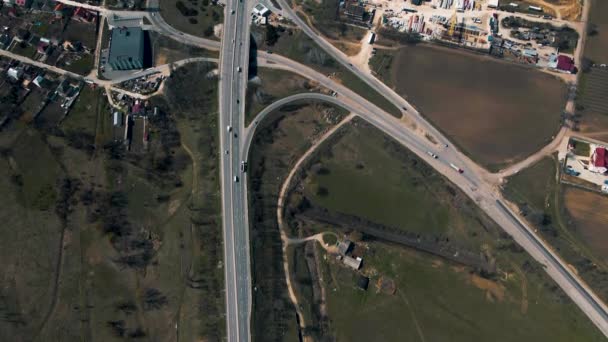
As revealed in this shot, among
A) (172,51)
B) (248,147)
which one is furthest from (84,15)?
(248,147)

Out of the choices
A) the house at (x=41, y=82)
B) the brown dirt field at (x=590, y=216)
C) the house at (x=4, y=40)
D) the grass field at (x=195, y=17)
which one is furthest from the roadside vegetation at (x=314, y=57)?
the house at (x=4, y=40)

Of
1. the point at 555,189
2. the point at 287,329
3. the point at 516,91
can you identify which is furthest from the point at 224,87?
the point at 555,189

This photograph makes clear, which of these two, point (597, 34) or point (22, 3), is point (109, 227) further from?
point (597, 34)

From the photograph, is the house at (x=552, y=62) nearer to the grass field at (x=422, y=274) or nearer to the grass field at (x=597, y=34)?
the grass field at (x=597, y=34)

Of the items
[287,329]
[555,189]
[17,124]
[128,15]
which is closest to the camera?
[287,329]

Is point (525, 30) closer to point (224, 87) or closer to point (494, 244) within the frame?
point (494, 244)
